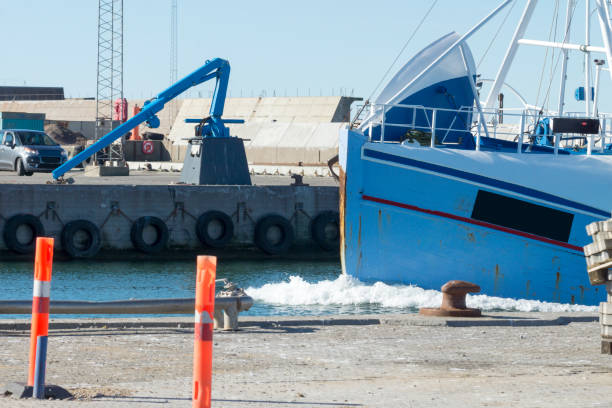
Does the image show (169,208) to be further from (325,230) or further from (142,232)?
(325,230)

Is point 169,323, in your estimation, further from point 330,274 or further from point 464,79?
point 330,274

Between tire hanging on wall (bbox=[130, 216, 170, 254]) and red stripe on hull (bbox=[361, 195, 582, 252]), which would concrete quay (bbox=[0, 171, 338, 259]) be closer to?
tire hanging on wall (bbox=[130, 216, 170, 254])

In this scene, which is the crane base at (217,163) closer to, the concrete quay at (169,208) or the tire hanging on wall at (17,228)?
the concrete quay at (169,208)

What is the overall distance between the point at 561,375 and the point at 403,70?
12.8 meters

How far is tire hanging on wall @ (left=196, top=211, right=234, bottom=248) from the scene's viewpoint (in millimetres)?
32375

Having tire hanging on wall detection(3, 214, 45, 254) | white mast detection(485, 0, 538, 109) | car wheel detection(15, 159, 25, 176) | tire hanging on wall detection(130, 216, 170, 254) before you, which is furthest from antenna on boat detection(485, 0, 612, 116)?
car wheel detection(15, 159, 25, 176)

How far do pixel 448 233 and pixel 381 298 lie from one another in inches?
70.5

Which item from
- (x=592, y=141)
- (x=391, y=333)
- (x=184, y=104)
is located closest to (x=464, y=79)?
(x=592, y=141)

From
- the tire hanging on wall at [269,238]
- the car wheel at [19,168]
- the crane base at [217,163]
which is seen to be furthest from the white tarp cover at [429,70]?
the car wheel at [19,168]

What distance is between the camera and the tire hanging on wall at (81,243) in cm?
3030

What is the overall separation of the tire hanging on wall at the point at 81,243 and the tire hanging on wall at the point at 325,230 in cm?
718

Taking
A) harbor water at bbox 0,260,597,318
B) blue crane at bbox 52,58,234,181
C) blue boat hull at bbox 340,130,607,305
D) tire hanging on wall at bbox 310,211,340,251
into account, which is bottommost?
harbor water at bbox 0,260,597,318

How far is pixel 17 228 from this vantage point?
29922mm

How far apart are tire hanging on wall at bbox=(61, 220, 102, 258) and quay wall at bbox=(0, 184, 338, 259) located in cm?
25
